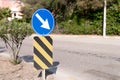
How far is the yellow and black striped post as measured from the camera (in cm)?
752

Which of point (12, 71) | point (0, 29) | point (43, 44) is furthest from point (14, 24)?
point (43, 44)

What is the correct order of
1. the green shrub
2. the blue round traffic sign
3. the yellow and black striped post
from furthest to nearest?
the green shrub < the yellow and black striped post < the blue round traffic sign

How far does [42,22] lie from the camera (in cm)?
738

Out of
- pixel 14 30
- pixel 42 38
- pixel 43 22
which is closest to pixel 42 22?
pixel 43 22

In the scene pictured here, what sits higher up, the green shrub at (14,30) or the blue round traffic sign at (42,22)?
the blue round traffic sign at (42,22)

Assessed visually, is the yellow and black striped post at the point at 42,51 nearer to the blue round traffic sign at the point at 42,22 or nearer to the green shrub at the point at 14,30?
the blue round traffic sign at the point at 42,22

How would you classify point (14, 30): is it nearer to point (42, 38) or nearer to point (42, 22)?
point (42, 38)

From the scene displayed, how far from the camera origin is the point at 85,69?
10070 mm

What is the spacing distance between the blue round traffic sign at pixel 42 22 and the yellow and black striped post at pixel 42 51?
0.19 metres

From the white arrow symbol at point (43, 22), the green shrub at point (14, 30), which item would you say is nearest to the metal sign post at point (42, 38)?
the white arrow symbol at point (43, 22)

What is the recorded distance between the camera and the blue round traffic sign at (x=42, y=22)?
733cm

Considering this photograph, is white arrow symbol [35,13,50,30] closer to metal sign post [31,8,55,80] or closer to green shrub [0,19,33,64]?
metal sign post [31,8,55,80]

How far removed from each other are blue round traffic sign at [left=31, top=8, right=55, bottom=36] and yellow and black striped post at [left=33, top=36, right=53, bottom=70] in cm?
19

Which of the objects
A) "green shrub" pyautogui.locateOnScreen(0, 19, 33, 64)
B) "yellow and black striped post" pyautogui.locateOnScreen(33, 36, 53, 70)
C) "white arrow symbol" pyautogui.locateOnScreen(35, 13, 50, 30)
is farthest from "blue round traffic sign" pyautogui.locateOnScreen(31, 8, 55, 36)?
"green shrub" pyautogui.locateOnScreen(0, 19, 33, 64)
